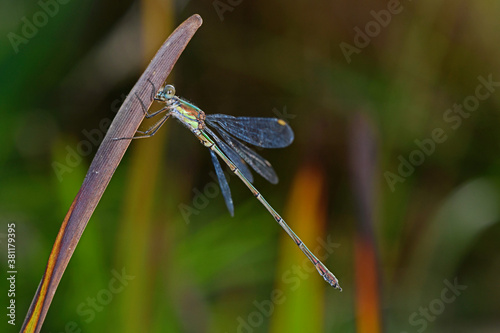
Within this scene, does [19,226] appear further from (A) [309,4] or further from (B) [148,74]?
(A) [309,4]

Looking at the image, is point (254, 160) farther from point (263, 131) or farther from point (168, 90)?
point (168, 90)

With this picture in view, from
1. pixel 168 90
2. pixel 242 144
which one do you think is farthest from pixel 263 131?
pixel 168 90

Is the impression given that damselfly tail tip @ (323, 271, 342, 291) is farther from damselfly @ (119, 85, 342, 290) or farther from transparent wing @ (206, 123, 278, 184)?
transparent wing @ (206, 123, 278, 184)

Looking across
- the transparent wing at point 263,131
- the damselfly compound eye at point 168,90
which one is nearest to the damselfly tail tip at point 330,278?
the transparent wing at point 263,131

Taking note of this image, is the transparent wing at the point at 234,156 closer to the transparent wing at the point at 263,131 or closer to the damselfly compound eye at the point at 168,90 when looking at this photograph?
the transparent wing at the point at 263,131

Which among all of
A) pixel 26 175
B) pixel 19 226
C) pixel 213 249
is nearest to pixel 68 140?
pixel 26 175
